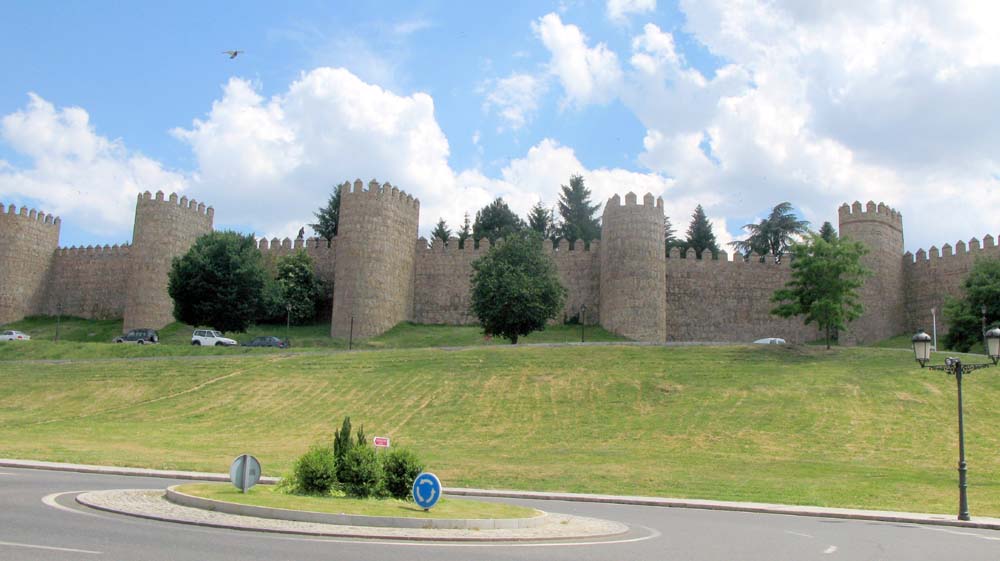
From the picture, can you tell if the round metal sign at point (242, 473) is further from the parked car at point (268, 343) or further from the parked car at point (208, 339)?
the parked car at point (208, 339)

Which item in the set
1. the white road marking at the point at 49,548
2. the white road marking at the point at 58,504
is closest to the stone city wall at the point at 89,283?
the white road marking at the point at 58,504

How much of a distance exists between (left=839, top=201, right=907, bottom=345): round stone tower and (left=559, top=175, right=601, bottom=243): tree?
2896cm

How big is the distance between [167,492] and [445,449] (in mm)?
14064

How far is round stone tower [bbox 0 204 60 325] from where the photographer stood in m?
64.9

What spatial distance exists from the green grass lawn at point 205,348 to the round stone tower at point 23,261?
53.3 inches

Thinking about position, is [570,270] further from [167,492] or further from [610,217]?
[167,492]

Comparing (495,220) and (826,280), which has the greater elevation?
(495,220)

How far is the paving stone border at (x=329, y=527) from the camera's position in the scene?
11953 mm

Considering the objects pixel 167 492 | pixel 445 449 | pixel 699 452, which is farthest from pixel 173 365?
pixel 167 492

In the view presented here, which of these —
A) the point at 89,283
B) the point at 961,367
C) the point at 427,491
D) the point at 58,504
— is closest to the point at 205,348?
the point at 89,283

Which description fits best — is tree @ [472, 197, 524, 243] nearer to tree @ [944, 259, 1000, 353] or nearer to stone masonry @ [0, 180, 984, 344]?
stone masonry @ [0, 180, 984, 344]

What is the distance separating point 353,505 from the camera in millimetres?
14117

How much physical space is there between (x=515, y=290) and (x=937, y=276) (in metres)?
26.9

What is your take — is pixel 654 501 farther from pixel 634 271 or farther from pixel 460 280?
pixel 460 280
